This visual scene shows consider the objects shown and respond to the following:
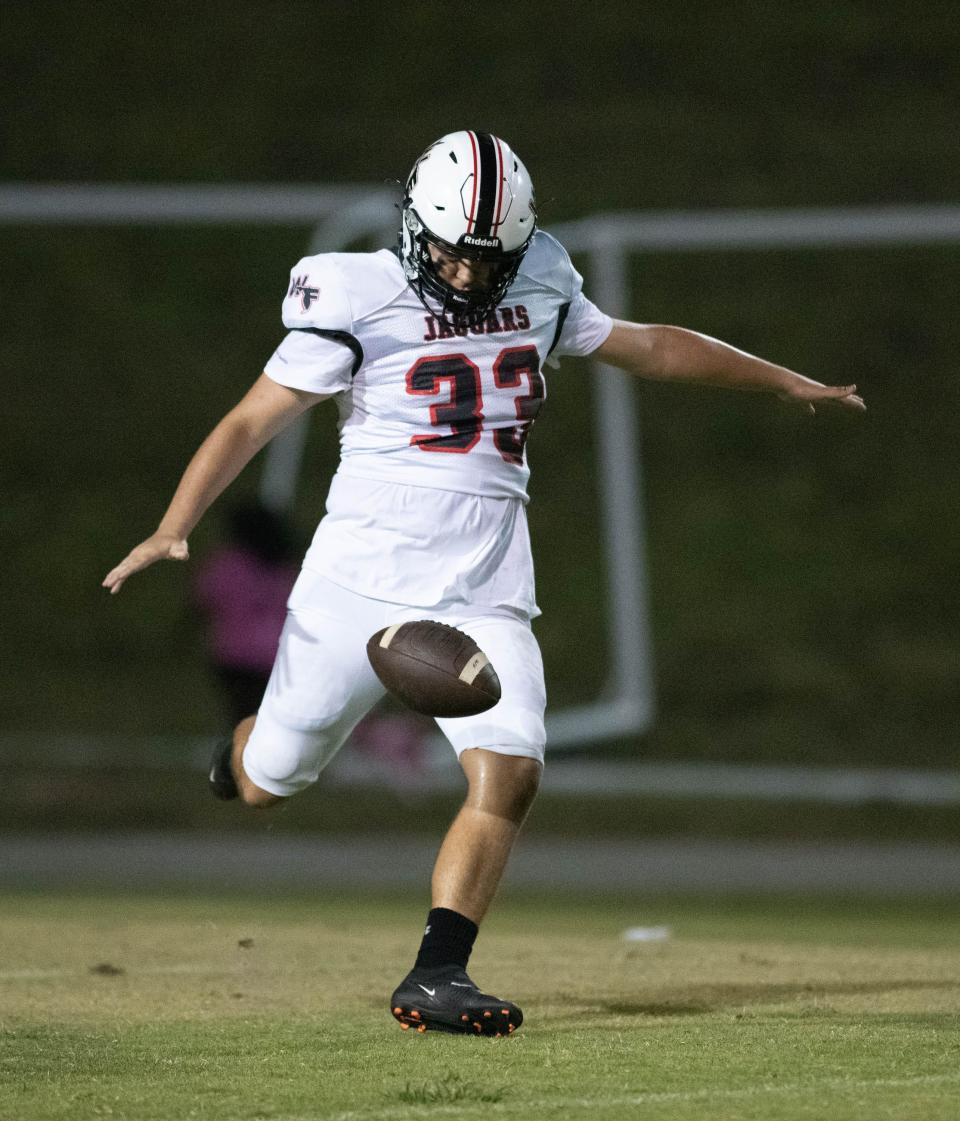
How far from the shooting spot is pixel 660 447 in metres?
22.6

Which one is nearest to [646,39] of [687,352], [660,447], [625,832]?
[660,447]

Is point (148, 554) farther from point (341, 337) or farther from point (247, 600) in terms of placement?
point (247, 600)

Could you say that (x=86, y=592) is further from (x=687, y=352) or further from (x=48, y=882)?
(x=687, y=352)

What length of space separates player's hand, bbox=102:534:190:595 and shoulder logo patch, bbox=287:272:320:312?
2.21 feet

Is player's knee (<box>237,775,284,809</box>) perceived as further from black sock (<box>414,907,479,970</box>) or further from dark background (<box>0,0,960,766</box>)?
dark background (<box>0,0,960,766</box>)

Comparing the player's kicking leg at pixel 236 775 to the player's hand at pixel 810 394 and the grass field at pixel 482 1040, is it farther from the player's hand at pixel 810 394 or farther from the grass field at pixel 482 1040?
the player's hand at pixel 810 394

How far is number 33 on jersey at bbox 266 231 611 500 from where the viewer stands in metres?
5.24

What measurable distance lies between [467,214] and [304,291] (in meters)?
0.46

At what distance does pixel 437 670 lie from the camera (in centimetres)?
493

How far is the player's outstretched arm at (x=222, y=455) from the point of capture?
5.03 metres

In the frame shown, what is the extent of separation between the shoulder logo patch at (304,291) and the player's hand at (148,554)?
2.21 feet

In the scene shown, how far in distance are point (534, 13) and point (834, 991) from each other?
24848mm

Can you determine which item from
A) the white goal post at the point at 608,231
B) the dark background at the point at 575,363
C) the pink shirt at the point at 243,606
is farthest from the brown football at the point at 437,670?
the dark background at the point at 575,363

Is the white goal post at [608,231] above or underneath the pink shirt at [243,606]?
above
